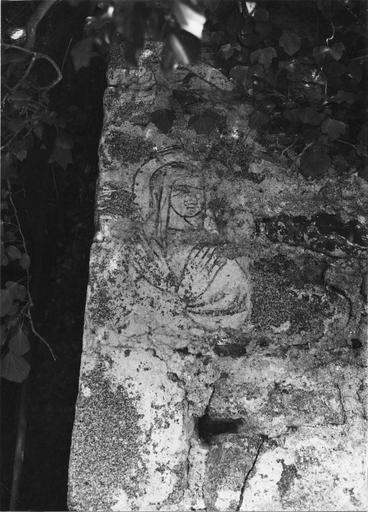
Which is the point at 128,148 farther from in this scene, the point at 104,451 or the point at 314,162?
the point at 104,451

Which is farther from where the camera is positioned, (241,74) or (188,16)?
(241,74)

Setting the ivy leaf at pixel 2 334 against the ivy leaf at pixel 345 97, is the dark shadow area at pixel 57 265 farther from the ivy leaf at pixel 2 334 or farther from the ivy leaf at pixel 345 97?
the ivy leaf at pixel 345 97

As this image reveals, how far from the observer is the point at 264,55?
196 centimetres

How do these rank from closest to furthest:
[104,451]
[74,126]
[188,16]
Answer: [188,16] < [104,451] < [74,126]

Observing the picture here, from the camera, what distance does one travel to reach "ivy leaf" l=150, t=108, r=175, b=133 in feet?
6.48

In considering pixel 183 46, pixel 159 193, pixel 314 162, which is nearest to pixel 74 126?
pixel 159 193

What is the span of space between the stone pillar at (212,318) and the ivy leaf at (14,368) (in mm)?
315

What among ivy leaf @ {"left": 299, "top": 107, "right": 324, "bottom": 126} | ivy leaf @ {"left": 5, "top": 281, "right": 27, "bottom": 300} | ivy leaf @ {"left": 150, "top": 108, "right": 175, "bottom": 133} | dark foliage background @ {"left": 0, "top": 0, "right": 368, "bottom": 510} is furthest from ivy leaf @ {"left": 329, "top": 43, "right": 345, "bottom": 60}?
ivy leaf @ {"left": 5, "top": 281, "right": 27, "bottom": 300}

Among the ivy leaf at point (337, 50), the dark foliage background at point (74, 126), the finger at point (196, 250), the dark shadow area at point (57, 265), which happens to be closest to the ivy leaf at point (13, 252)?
the dark foliage background at point (74, 126)

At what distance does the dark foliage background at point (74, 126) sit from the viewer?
1.98 m

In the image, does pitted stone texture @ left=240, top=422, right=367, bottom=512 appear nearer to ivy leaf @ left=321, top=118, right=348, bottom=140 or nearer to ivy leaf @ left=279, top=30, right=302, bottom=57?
ivy leaf @ left=321, top=118, right=348, bottom=140

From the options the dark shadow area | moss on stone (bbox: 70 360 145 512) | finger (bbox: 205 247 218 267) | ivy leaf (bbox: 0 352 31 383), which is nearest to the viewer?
moss on stone (bbox: 70 360 145 512)

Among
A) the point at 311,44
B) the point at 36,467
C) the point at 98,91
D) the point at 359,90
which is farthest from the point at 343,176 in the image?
the point at 36,467

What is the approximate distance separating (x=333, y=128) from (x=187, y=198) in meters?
0.46
